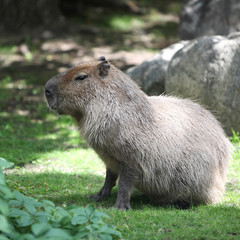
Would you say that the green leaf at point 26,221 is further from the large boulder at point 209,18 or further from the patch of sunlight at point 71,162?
the large boulder at point 209,18

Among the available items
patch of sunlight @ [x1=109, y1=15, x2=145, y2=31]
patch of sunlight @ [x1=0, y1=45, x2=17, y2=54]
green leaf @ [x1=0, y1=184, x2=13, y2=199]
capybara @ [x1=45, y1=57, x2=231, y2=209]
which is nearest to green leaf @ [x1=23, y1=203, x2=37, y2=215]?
green leaf @ [x1=0, y1=184, x2=13, y2=199]

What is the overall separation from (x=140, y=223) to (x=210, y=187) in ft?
4.04

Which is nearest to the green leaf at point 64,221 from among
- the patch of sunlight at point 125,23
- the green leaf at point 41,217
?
the green leaf at point 41,217

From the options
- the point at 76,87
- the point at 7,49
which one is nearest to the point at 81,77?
the point at 76,87

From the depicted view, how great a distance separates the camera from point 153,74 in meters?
8.61

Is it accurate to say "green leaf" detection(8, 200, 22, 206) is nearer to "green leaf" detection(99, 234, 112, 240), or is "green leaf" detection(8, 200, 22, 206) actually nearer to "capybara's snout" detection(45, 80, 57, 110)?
"green leaf" detection(99, 234, 112, 240)

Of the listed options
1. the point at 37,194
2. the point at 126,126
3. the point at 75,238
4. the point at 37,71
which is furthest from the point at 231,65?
the point at 37,71

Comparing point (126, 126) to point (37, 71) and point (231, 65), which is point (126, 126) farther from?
point (37, 71)

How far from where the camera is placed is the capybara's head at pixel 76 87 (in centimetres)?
488

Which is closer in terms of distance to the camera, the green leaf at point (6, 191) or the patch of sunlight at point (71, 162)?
the green leaf at point (6, 191)

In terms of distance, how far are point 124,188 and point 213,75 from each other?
10.7ft

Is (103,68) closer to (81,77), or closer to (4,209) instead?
(81,77)

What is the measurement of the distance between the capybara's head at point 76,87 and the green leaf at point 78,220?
1.66 meters

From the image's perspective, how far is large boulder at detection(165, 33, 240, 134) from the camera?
728 cm
